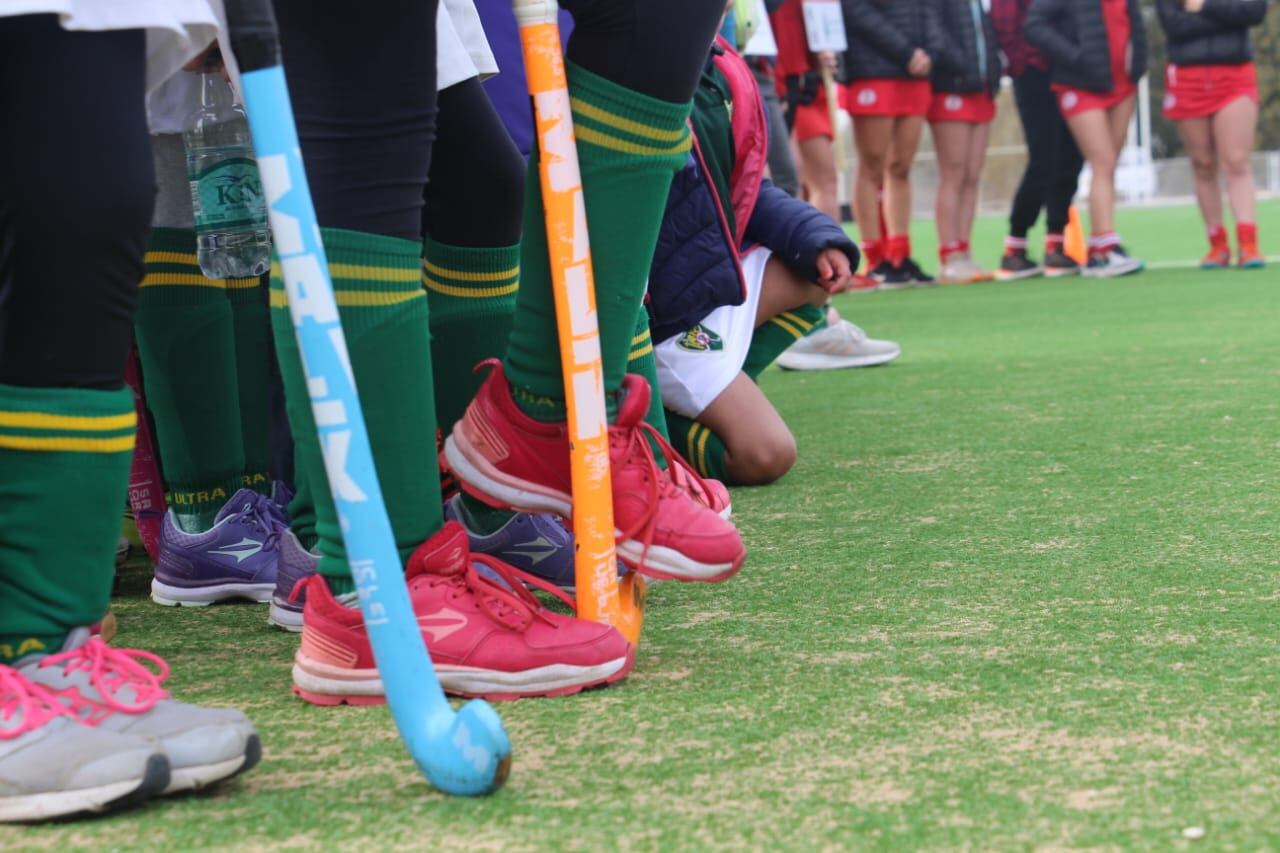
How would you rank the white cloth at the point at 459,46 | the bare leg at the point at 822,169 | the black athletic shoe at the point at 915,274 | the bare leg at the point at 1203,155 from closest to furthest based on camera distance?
the white cloth at the point at 459,46
the bare leg at the point at 822,169
the bare leg at the point at 1203,155
the black athletic shoe at the point at 915,274

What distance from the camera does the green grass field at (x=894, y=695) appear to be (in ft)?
3.72

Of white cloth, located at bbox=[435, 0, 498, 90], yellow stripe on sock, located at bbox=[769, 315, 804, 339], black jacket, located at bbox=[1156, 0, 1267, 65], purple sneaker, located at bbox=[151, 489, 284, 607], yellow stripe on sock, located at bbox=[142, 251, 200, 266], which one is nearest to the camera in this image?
white cloth, located at bbox=[435, 0, 498, 90]

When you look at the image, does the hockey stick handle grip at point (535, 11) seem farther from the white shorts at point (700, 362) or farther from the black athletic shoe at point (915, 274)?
the black athletic shoe at point (915, 274)

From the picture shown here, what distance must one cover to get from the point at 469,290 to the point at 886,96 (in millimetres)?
6209

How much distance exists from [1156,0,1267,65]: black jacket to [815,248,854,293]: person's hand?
531 cm

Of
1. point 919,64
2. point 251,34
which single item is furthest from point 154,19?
point 919,64

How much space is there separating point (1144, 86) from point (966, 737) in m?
32.5

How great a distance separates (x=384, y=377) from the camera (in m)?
1.48

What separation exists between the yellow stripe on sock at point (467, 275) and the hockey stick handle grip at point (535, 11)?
456mm

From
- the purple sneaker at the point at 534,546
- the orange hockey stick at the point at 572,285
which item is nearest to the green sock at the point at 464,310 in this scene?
the purple sneaker at the point at 534,546

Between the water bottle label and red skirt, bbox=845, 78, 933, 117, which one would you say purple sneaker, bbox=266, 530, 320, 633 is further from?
red skirt, bbox=845, 78, 933, 117

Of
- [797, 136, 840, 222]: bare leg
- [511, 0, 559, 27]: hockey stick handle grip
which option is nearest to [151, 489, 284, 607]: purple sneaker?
[511, 0, 559, 27]: hockey stick handle grip

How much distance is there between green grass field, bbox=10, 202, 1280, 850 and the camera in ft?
3.72

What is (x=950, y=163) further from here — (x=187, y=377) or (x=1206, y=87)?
(x=187, y=377)
